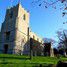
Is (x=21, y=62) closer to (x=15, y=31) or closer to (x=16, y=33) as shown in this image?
(x=16, y=33)

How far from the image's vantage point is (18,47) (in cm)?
6588

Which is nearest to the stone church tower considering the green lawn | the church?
the church

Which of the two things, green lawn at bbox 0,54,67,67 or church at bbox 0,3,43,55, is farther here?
church at bbox 0,3,43,55

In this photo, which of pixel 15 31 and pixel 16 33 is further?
pixel 15 31

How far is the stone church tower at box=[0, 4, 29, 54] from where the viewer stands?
219 feet

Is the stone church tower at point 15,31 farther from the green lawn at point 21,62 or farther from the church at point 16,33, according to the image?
the green lawn at point 21,62

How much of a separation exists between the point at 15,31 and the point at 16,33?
2.80ft

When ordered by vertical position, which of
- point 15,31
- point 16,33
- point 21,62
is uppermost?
point 15,31

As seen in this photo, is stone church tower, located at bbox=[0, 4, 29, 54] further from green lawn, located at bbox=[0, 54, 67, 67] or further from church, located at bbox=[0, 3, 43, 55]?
green lawn, located at bbox=[0, 54, 67, 67]

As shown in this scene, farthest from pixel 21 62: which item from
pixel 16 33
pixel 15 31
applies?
pixel 15 31

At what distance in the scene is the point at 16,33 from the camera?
6819 centimetres

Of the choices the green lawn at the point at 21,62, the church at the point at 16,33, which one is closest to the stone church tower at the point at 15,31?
the church at the point at 16,33

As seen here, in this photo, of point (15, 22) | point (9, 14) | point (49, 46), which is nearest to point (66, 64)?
point (49, 46)

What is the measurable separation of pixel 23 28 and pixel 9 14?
8.26 metres
